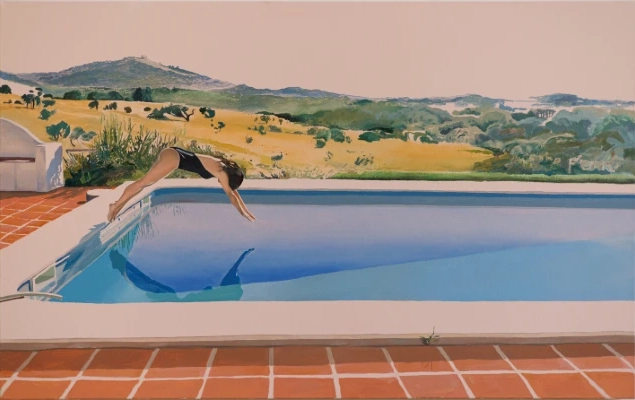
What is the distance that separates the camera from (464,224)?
5.07 m

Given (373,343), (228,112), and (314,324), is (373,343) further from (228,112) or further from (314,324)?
(228,112)

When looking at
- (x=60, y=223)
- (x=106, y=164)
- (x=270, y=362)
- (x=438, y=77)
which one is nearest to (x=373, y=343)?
(x=270, y=362)

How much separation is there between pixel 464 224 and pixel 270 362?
3231mm

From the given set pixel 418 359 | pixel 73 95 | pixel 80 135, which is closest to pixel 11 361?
pixel 418 359

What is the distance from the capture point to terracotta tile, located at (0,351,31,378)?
2.21 meters

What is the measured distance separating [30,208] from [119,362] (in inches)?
114

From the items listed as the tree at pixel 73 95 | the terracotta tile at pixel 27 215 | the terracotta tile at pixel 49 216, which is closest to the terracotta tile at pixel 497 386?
the terracotta tile at pixel 49 216

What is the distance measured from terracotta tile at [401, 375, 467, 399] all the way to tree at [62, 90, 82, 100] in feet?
13.5

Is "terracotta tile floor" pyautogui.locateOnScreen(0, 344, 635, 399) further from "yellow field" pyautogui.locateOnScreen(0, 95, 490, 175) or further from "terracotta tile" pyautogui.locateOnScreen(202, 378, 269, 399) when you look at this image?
"yellow field" pyautogui.locateOnScreen(0, 95, 490, 175)

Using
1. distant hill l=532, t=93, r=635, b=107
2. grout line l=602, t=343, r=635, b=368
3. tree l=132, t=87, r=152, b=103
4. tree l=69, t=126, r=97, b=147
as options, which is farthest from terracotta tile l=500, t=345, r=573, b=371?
tree l=69, t=126, r=97, b=147

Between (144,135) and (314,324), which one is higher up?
(144,135)

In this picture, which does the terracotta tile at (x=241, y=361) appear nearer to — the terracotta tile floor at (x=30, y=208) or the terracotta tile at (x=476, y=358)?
the terracotta tile at (x=476, y=358)

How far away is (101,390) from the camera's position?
2109mm

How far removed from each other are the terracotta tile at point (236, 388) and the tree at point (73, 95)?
369cm
